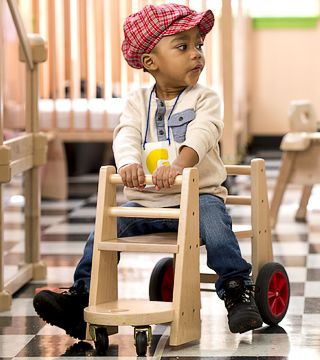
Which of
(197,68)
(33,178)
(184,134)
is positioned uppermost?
(197,68)

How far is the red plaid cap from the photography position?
2.16m

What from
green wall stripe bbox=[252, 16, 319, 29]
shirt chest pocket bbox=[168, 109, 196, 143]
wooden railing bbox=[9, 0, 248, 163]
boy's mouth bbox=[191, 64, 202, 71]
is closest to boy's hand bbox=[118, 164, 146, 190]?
shirt chest pocket bbox=[168, 109, 196, 143]

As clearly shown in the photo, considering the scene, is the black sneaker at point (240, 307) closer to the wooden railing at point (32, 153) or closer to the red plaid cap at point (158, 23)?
the red plaid cap at point (158, 23)

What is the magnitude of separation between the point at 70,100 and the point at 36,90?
187 centimetres

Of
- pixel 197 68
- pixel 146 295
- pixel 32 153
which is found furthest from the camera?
pixel 32 153

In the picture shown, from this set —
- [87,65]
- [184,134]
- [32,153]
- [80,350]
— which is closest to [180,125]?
[184,134]

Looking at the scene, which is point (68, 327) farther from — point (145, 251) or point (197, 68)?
point (197, 68)

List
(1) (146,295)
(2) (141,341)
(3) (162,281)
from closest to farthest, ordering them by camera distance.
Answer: (2) (141,341), (3) (162,281), (1) (146,295)

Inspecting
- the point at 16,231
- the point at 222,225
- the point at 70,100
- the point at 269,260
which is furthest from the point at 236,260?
the point at 70,100

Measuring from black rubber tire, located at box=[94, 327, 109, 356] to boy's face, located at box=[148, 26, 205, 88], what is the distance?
554 mm

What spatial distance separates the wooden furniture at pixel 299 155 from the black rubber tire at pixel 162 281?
1354mm

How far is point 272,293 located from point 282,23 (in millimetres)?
4955

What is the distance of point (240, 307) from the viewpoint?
2.07 meters

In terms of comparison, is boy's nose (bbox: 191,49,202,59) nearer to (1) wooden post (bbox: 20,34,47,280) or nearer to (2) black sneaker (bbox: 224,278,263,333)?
(2) black sneaker (bbox: 224,278,263,333)
